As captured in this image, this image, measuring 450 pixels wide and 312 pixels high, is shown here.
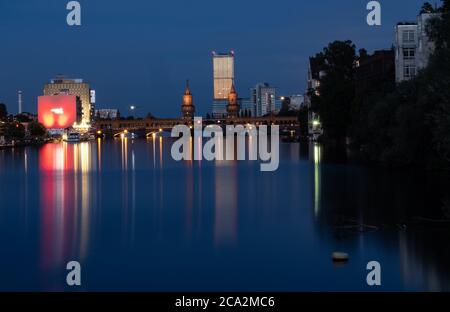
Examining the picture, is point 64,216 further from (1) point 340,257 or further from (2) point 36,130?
(2) point 36,130

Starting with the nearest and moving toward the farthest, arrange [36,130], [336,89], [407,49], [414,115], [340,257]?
[340,257]
[414,115]
[407,49]
[336,89]
[36,130]

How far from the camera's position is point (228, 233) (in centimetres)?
2523

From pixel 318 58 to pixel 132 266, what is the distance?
76.6 m

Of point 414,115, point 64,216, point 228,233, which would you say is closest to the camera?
point 228,233

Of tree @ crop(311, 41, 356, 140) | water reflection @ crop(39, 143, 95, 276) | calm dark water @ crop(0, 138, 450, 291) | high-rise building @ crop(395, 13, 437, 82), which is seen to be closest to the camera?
calm dark water @ crop(0, 138, 450, 291)

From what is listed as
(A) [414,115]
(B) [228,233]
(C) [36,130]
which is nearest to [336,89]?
(A) [414,115]

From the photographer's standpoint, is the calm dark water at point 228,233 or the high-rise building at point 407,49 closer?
the calm dark water at point 228,233

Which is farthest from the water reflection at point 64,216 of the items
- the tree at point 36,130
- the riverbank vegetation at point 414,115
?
the tree at point 36,130

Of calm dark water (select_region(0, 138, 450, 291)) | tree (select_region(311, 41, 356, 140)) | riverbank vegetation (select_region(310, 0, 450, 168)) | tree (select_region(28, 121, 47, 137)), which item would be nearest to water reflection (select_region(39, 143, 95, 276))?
calm dark water (select_region(0, 138, 450, 291))

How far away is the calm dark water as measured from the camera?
18453 mm

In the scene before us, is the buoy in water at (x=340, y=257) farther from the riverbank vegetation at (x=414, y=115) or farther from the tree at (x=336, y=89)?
the tree at (x=336, y=89)

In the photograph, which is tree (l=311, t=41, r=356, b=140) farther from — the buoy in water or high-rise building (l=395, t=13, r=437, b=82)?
the buoy in water

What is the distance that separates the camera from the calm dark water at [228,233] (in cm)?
1845
